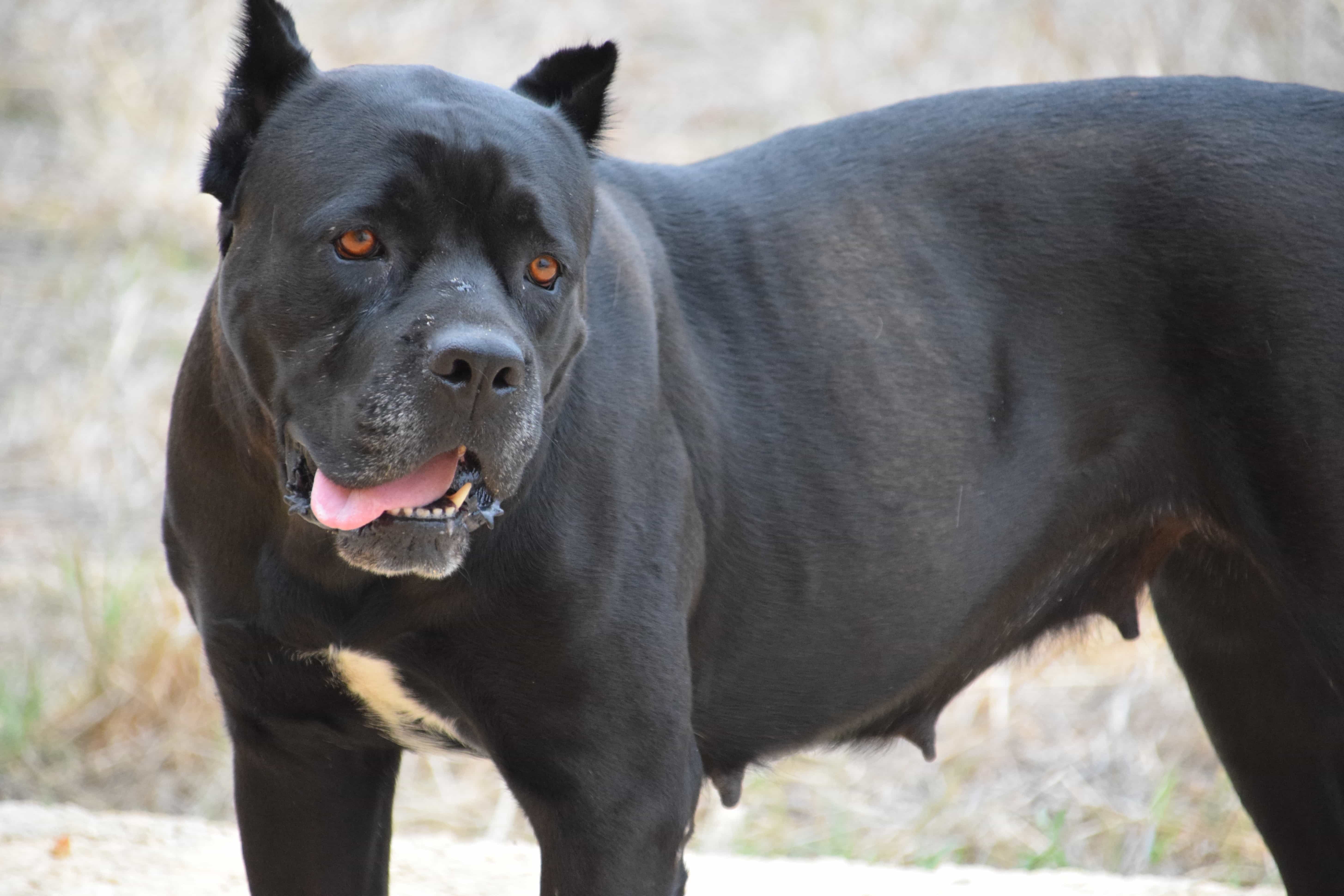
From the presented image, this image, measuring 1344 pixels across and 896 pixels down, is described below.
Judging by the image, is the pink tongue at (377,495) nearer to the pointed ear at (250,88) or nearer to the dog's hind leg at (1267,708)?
the pointed ear at (250,88)

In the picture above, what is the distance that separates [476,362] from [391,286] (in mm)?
205

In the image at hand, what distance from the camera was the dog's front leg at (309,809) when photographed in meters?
2.58

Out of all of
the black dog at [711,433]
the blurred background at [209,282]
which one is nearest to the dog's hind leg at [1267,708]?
the black dog at [711,433]

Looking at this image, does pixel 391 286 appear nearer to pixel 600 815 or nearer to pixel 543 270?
pixel 543 270

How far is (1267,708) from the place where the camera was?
3.17 meters

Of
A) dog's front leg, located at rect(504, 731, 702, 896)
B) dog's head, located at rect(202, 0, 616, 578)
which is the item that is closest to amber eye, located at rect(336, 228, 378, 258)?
dog's head, located at rect(202, 0, 616, 578)

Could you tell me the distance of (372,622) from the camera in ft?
7.54

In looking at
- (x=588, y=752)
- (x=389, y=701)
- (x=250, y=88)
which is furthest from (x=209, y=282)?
(x=588, y=752)

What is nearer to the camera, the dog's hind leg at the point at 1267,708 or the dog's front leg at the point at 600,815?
the dog's front leg at the point at 600,815

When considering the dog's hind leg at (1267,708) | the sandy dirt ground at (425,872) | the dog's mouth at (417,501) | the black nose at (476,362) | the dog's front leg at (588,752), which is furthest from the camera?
the sandy dirt ground at (425,872)

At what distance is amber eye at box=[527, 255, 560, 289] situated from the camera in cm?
227

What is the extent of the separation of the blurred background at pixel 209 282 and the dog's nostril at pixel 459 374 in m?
1.18

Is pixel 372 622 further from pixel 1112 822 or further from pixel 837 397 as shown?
pixel 1112 822

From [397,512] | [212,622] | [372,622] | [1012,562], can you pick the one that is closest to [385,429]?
[397,512]
